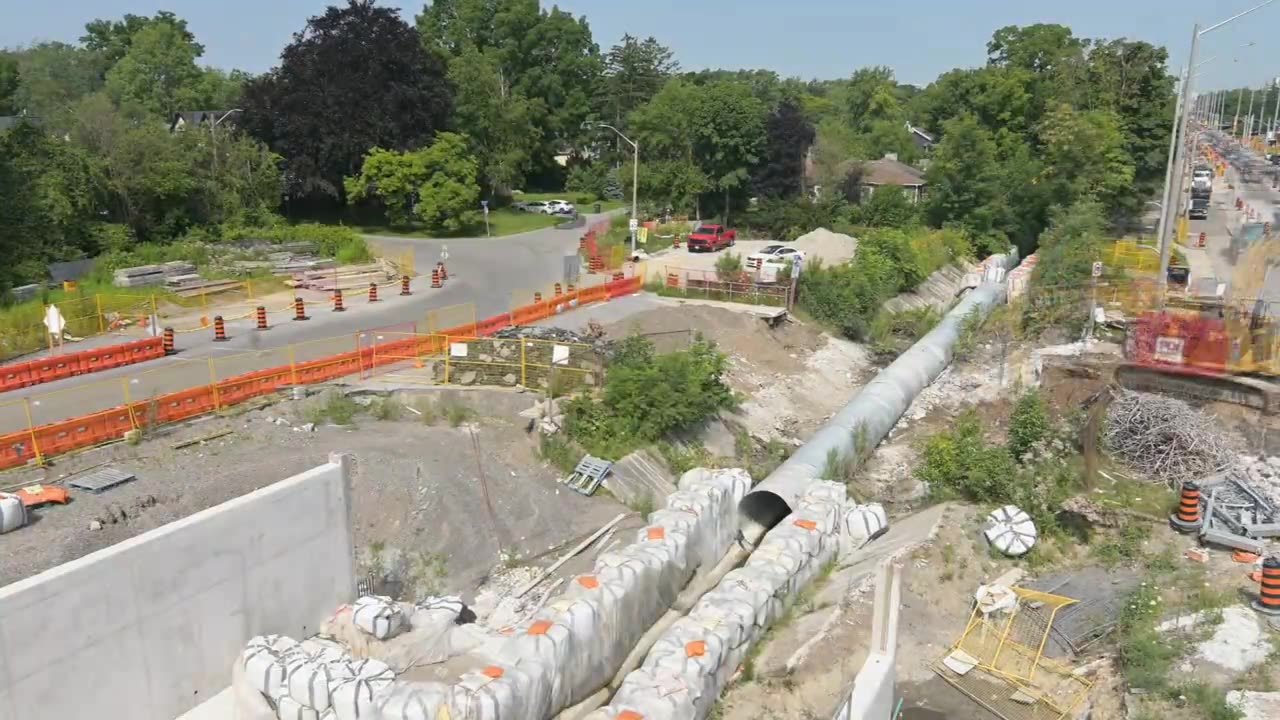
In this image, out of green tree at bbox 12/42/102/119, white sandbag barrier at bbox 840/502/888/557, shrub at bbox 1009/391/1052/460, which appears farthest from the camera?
green tree at bbox 12/42/102/119

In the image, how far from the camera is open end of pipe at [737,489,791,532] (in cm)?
1748

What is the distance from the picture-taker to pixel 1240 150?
113 metres

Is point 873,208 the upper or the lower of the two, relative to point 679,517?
upper

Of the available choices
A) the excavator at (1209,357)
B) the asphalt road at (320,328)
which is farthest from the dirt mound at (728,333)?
the excavator at (1209,357)

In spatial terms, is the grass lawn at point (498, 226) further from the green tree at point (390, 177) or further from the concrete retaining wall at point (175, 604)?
the concrete retaining wall at point (175, 604)

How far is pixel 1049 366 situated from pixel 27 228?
3138cm

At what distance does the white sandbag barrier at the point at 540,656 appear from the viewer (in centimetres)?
1040

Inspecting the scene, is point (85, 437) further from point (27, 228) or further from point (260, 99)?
point (260, 99)

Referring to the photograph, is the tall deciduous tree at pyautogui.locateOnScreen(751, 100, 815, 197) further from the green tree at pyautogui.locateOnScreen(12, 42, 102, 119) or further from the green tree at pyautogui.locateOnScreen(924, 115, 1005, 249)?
the green tree at pyautogui.locateOnScreen(12, 42, 102, 119)

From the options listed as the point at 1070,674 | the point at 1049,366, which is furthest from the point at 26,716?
the point at 1049,366

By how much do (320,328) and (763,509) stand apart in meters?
16.4

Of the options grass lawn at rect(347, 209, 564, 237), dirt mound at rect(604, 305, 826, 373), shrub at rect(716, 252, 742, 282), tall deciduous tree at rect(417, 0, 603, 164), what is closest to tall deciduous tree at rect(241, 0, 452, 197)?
Answer: grass lawn at rect(347, 209, 564, 237)

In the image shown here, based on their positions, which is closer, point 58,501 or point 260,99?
point 58,501

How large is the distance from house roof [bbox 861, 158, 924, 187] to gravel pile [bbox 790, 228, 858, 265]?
17.8 m
